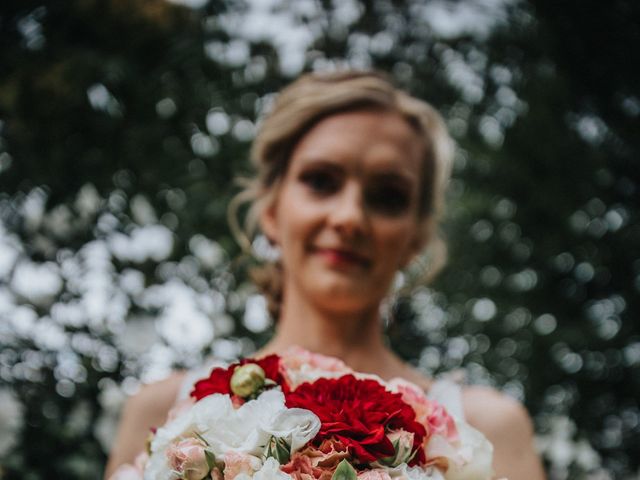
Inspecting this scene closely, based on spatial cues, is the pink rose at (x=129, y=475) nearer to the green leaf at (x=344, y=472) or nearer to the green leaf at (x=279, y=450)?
the green leaf at (x=279, y=450)

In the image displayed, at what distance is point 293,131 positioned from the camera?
2.20 meters

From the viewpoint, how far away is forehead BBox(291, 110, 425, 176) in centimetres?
197

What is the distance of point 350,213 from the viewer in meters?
1.87

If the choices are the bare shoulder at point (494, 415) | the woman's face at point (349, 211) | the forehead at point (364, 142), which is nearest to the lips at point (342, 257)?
the woman's face at point (349, 211)

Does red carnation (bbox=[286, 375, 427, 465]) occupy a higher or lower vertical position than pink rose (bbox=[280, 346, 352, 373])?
lower

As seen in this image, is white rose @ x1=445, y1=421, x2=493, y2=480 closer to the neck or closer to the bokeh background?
the neck

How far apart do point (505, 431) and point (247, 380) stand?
37.6 inches

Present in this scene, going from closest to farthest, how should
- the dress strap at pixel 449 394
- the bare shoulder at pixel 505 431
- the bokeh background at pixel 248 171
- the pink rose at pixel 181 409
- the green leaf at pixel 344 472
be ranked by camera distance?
1. the green leaf at pixel 344 472
2. the pink rose at pixel 181 409
3. the bare shoulder at pixel 505 431
4. the dress strap at pixel 449 394
5. the bokeh background at pixel 248 171

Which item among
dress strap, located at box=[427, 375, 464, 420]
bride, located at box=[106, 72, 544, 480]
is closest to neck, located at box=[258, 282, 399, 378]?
bride, located at box=[106, 72, 544, 480]

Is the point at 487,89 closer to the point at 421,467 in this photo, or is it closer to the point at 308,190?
the point at 308,190

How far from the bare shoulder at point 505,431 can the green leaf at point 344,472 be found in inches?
34.4

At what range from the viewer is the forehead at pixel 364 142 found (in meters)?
1.97

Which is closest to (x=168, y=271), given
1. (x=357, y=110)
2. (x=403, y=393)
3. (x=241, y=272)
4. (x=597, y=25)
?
(x=241, y=272)

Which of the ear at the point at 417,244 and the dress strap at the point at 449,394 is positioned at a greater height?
the ear at the point at 417,244
